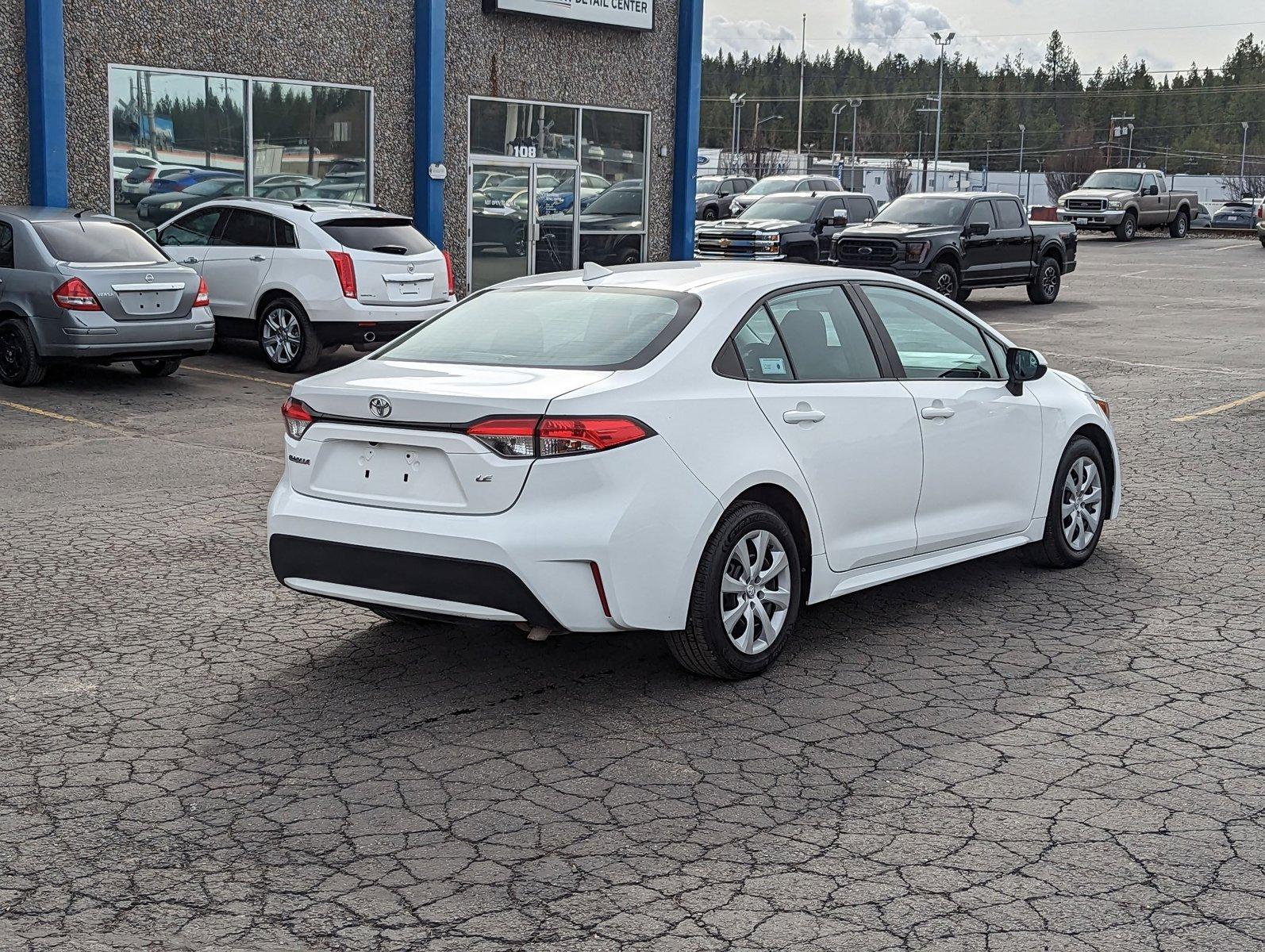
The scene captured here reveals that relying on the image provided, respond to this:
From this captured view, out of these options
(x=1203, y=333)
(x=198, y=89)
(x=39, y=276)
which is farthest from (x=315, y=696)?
(x=1203, y=333)

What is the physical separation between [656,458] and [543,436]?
0.41 metres

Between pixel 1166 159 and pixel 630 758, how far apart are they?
187 meters

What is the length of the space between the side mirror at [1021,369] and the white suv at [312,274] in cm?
888

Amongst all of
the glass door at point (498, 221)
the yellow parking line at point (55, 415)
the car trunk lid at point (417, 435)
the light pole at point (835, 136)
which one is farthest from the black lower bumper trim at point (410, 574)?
the light pole at point (835, 136)

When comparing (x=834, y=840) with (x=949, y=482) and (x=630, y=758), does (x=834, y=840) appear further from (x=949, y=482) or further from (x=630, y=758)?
(x=949, y=482)

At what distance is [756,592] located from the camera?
583 centimetres

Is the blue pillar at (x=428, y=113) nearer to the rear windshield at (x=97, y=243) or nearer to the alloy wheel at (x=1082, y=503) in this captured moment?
the rear windshield at (x=97, y=243)

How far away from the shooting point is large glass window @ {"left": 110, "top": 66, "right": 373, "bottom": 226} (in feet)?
59.6

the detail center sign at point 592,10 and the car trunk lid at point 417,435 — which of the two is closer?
the car trunk lid at point 417,435

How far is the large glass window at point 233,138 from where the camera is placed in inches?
715

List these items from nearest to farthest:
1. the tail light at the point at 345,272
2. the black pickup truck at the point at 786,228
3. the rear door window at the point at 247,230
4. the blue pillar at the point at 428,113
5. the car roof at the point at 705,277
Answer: the car roof at the point at 705,277 → the tail light at the point at 345,272 → the rear door window at the point at 247,230 → the blue pillar at the point at 428,113 → the black pickup truck at the point at 786,228

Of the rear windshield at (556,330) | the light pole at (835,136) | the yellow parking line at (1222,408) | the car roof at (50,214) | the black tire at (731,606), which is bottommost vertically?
the yellow parking line at (1222,408)

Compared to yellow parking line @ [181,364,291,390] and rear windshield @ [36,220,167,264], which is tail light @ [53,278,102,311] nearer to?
rear windshield @ [36,220,167,264]

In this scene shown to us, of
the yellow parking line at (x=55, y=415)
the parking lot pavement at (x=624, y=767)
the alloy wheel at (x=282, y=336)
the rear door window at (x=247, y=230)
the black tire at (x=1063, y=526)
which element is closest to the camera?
the parking lot pavement at (x=624, y=767)
